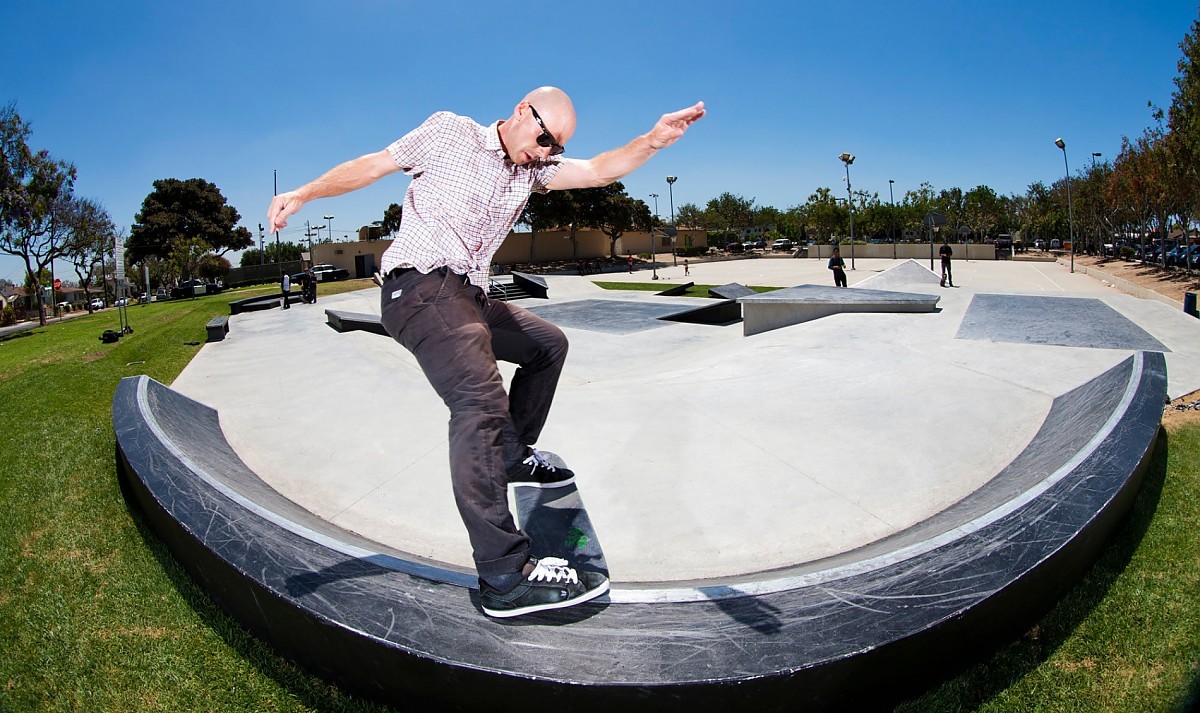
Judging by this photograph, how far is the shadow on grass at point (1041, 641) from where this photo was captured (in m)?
1.82

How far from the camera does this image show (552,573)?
6.88 ft

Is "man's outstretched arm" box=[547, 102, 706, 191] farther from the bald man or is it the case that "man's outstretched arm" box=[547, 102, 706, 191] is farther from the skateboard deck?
the skateboard deck

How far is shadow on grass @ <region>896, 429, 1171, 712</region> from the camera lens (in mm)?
1824

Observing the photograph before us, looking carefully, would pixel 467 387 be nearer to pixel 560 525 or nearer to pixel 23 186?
pixel 560 525

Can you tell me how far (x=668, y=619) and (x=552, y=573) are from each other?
407 mm

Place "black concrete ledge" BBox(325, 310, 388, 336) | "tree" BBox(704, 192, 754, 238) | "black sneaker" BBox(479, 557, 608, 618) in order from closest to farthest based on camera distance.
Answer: "black sneaker" BBox(479, 557, 608, 618), "black concrete ledge" BBox(325, 310, 388, 336), "tree" BBox(704, 192, 754, 238)

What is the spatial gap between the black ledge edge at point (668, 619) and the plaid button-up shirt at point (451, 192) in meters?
1.09

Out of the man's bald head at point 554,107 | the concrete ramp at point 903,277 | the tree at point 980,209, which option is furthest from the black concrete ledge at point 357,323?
the tree at point 980,209

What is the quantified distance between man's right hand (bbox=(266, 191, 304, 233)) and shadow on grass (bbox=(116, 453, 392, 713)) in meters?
1.43

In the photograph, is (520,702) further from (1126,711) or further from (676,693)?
(1126,711)

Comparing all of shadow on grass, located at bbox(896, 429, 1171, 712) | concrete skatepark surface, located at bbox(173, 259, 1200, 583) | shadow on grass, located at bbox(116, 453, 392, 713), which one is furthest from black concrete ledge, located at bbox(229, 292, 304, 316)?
shadow on grass, located at bbox(896, 429, 1171, 712)

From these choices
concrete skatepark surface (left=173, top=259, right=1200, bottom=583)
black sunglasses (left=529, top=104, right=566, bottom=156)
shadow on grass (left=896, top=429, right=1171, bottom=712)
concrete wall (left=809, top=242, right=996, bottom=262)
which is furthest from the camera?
concrete wall (left=809, top=242, right=996, bottom=262)

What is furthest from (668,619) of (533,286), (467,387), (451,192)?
(533,286)

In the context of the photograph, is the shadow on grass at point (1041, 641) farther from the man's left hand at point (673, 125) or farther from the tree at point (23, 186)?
the tree at point (23, 186)
